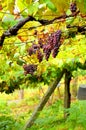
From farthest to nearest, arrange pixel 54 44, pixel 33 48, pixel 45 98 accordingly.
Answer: pixel 45 98
pixel 33 48
pixel 54 44

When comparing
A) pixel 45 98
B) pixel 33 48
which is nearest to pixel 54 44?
pixel 33 48

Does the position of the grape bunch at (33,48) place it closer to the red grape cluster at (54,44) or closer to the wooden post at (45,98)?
the red grape cluster at (54,44)

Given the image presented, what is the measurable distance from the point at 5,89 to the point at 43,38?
354 inches

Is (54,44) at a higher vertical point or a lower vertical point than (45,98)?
higher

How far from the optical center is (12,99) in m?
28.6

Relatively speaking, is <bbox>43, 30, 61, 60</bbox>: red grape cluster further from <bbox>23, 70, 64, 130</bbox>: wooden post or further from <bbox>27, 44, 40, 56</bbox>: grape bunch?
<bbox>23, 70, 64, 130</bbox>: wooden post

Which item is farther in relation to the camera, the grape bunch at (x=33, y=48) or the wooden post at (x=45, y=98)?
the wooden post at (x=45, y=98)

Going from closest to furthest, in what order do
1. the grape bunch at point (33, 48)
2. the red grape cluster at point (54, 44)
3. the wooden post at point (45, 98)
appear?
1. the red grape cluster at point (54, 44)
2. the grape bunch at point (33, 48)
3. the wooden post at point (45, 98)

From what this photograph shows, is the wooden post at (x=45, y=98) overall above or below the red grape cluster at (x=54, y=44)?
below

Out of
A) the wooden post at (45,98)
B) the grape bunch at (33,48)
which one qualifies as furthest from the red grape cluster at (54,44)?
the wooden post at (45,98)

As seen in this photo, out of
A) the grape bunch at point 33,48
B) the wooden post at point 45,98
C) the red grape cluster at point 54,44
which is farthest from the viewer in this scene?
the wooden post at point 45,98

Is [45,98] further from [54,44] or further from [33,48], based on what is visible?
[54,44]

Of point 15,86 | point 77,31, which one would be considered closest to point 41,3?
point 77,31

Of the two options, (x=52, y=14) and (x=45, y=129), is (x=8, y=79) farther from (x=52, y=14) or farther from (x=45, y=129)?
(x=52, y=14)
